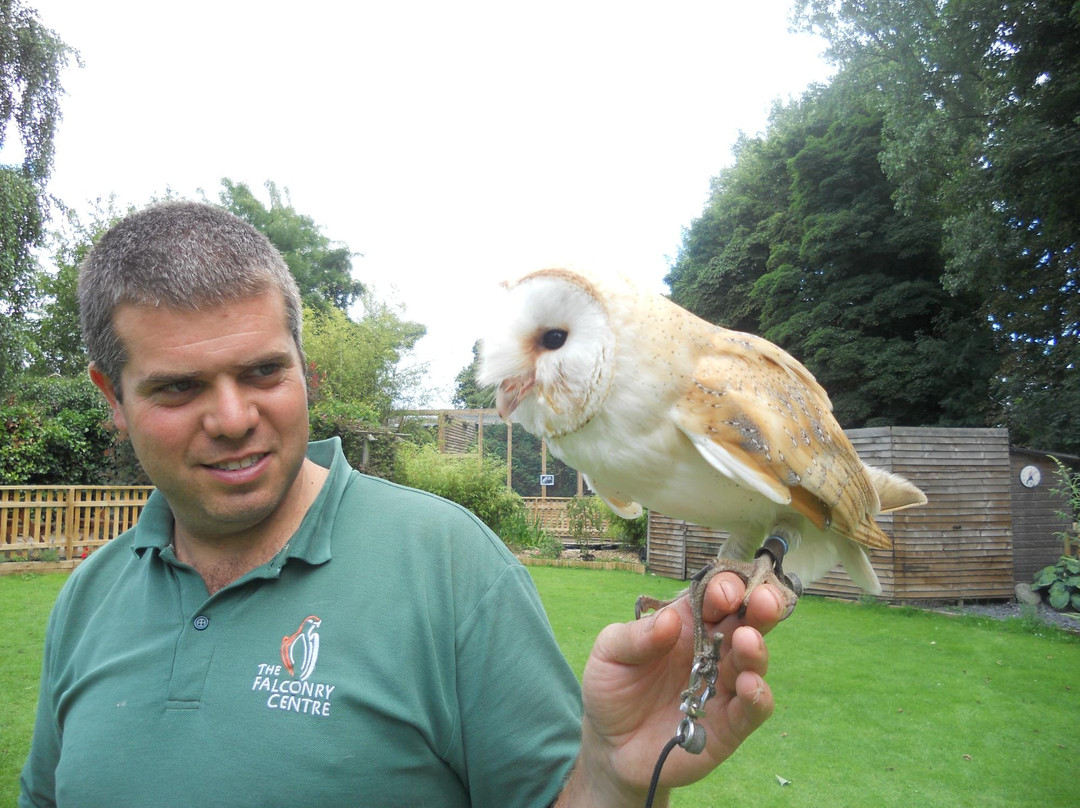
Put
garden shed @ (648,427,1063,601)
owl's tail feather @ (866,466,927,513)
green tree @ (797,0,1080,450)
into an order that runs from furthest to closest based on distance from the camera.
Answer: green tree @ (797,0,1080,450) < garden shed @ (648,427,1063,601) < owl's tail feather @ (866,466,927,513)

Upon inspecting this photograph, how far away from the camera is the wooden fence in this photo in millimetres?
9508

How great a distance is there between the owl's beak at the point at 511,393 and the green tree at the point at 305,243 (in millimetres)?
29302

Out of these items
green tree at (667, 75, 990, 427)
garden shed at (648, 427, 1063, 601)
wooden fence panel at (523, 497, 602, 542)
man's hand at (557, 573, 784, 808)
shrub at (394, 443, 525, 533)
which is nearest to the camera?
man's hand at (557, 573, 784, 808)

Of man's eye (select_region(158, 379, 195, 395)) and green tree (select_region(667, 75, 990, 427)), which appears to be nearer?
man's eye (select_region(158, 379, 195, 395))

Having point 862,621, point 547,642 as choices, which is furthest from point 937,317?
point 547,642

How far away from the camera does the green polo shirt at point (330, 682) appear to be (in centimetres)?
121

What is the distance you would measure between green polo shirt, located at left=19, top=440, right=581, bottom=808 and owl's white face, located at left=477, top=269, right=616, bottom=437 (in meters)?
0.36

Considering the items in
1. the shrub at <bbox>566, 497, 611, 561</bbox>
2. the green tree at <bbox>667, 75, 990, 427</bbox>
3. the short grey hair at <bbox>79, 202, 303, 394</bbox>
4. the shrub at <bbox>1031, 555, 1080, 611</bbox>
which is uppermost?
the green tree at <bbox>667, 75, 990, 427</bbox>

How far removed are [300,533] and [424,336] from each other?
23.2 m

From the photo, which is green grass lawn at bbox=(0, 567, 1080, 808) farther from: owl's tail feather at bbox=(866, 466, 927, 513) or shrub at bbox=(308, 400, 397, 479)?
shrub at bbox=(308, 400, 397, 479)

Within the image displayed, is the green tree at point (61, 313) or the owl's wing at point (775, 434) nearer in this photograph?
the owl's wing at point (775, 434)

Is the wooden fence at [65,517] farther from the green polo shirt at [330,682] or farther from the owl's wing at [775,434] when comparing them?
the owl's wing at [775,434]

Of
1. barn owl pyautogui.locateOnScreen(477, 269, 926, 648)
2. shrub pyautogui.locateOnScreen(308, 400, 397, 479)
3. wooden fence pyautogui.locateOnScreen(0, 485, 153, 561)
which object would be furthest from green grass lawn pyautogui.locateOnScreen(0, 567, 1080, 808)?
shrub pyautogui.locateOnScreen(308, 400, 397, 479)

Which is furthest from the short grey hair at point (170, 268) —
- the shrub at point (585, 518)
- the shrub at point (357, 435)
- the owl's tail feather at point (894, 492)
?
the shrub at point (585, 518)
